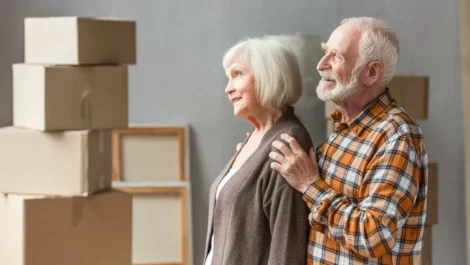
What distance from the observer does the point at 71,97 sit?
2844 millimetres

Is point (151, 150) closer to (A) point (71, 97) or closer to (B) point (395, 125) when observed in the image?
(A) point (71, 97)

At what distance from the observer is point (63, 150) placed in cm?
290

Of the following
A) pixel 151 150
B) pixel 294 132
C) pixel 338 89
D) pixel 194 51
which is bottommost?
pixel 151 150

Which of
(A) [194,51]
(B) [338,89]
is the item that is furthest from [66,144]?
(B) [338,89]

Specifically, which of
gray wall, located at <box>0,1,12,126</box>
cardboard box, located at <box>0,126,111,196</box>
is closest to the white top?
cardboard box, located at <box>0,126,111,196</box>

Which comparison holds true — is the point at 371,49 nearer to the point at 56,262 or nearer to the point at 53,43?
the point at 53,43

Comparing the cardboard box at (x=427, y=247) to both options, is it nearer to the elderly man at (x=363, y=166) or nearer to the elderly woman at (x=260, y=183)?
the elderly woman at (x=260, y=183)

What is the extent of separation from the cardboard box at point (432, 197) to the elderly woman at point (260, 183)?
1246 mm

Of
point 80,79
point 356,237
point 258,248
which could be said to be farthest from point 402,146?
point 80,79

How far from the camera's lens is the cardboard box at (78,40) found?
2.81 m

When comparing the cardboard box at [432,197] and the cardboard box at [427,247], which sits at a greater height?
the cardboard box at [432,197]

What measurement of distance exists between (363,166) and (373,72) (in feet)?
0.83

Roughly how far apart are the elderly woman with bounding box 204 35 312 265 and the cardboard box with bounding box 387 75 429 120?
1.11m

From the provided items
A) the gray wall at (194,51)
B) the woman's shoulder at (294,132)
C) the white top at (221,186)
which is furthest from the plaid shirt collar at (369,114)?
the gray wall at (194,51)
